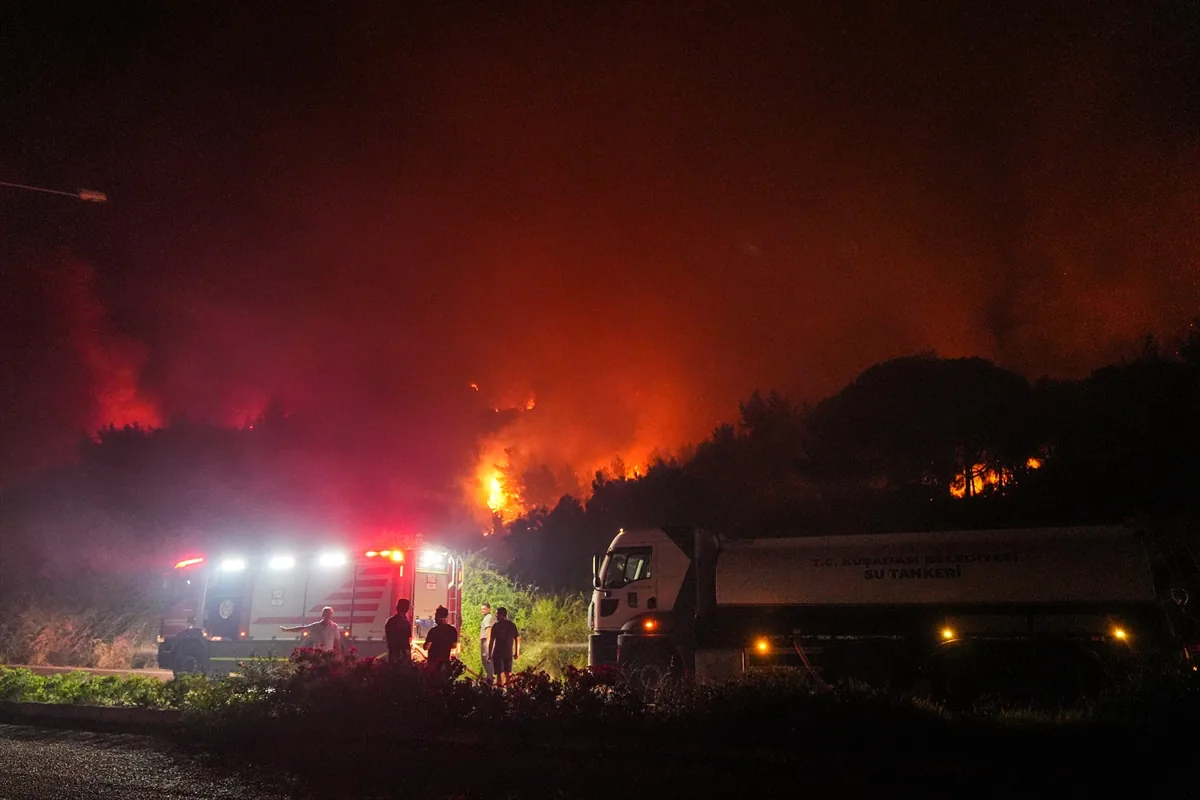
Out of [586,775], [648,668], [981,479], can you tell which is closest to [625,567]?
[648,668]

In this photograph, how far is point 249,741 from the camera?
8820 mm

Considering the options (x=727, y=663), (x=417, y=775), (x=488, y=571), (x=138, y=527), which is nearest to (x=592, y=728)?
(x=417, y=775)

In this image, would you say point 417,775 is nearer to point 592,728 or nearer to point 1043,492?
point 592,728

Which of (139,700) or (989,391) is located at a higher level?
(989,391)

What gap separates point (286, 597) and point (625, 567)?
7612 millimetres

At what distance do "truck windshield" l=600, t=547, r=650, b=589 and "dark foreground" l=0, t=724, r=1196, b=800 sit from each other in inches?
308

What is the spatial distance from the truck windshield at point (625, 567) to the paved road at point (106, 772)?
826 centimetres

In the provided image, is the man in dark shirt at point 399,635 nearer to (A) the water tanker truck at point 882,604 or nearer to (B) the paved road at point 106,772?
(B) the paved road at point 106,772

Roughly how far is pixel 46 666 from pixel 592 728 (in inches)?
766

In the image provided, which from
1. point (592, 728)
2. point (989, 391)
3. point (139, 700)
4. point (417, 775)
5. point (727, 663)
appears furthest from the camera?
point (989, 391)

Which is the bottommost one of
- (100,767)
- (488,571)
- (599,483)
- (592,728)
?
(100,767)

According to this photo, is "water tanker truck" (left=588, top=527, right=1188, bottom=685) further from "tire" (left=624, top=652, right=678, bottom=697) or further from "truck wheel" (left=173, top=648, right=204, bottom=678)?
"truck wheel" (left=173, top=648, right=204, bottom=678)

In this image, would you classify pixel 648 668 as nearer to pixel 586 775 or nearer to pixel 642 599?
pixel 642 599

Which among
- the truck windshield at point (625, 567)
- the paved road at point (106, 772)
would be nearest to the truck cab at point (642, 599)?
the truck windshield at point (625, 567)
